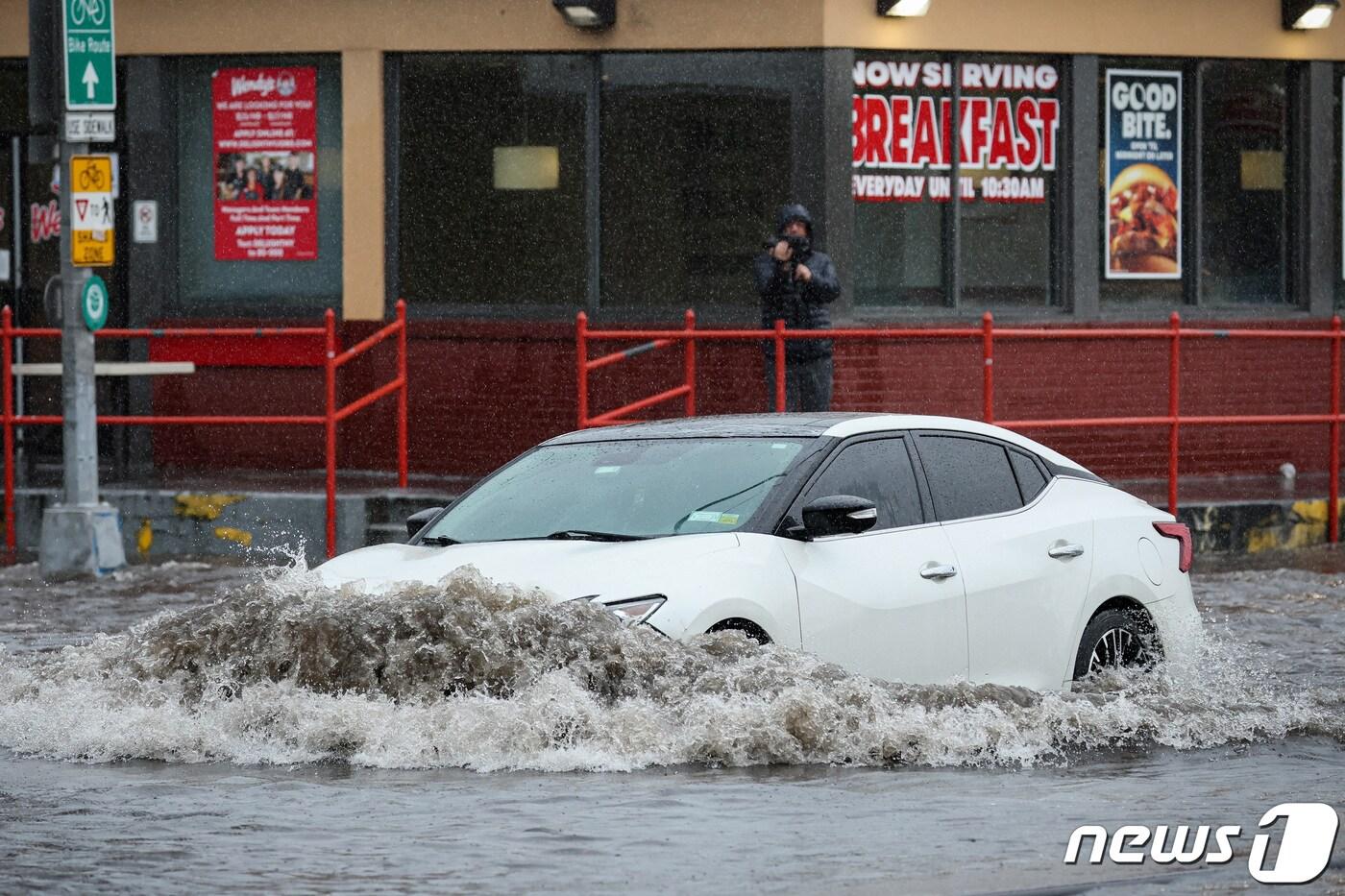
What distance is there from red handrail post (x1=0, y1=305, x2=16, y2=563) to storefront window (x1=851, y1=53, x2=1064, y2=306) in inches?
244

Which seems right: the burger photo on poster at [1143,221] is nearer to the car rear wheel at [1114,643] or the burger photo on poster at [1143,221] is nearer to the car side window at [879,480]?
the car rear wheel at [1114,643]

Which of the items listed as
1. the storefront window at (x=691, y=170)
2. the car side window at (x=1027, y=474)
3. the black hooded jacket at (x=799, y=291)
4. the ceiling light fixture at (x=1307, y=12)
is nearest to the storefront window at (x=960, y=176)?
the storefront window at (x=691, y=170)

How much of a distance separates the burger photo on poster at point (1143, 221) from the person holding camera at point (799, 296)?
315cm

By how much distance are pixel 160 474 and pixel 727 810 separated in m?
11.4

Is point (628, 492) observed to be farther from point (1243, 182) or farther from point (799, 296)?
point (1243, 182)

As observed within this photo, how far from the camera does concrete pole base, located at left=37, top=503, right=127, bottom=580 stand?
14.6 m

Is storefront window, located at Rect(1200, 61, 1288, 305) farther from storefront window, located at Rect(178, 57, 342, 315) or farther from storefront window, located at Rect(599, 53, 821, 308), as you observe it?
storefront window, located at Rect(178, 57, 342, 315)

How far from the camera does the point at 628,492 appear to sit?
346 inches

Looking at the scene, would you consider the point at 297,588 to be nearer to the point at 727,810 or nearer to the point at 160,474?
the point at 727,810

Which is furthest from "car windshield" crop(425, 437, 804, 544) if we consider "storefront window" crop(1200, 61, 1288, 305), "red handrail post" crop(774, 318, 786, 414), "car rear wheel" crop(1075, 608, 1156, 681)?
"storefront window" crop(1200, 61, 1288, 305)

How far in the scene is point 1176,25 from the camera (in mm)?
17766

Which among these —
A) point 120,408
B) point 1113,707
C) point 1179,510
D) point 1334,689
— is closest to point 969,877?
point 1113,707

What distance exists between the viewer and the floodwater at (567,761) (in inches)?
245

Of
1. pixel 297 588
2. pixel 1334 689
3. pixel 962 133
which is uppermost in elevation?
pixel 962 133
